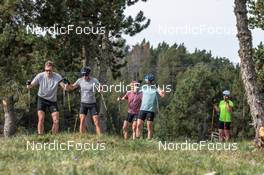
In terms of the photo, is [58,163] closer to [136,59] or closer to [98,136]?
[98,136]

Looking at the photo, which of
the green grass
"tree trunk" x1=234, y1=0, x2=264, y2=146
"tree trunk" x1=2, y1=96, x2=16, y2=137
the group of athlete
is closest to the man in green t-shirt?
the group of athlete

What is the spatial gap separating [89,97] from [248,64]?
15.5 feet

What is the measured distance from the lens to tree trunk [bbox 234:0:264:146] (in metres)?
12.3

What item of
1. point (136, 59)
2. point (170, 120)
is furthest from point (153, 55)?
point (170, 120)

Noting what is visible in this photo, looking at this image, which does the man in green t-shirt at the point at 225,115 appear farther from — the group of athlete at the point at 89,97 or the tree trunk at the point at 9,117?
the tree trunk at the point at 9,117

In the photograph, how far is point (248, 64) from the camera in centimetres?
1246

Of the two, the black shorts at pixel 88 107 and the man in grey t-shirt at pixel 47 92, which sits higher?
the man in grey t-shirt at pixel 47 92

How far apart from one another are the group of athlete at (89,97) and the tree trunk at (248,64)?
3502 millimetres

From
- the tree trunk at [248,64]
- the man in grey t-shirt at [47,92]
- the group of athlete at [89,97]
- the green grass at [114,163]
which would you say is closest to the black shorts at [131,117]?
the group of athlete at [89,97]

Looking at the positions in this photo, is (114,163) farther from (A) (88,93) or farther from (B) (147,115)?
(B) (147,115)

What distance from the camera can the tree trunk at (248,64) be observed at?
40.5 feet

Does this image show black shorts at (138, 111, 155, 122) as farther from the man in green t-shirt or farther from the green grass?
the green grass

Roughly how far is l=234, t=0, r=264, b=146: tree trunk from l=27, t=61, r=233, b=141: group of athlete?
3502 mm

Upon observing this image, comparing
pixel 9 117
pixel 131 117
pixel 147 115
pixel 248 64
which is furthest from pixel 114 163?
pixel 9 117
